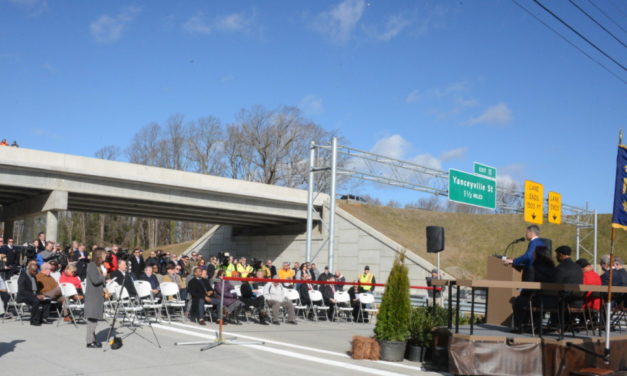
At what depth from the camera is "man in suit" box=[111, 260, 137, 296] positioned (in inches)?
455

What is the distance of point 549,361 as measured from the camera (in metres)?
8.26

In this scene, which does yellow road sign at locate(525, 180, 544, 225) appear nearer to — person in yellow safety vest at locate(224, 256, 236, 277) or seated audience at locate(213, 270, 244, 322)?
person in yellow safety vest at locate(224, 256, 236, 277)

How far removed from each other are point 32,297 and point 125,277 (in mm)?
2684

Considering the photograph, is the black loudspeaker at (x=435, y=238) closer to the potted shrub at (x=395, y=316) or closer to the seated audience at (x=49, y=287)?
the potted shrub at (x=395, y=316)

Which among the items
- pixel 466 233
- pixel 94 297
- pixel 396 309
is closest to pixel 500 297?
pixel 396 309

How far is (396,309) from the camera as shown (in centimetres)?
966

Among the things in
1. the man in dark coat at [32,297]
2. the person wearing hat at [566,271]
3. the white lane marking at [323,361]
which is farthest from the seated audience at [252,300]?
the person wearing hat at [566,271]

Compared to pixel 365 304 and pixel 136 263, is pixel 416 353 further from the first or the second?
pixel 136 263

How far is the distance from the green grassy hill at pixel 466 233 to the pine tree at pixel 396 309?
26179mm

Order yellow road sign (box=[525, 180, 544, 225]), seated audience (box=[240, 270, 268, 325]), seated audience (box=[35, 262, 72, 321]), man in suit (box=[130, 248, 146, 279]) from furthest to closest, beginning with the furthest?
yellow road sign (box=[525, 180, 544, 225]) → man in suit (box=[130, 248, 146, 279]) → seated audience (box=[240, 270, 268, 325]) → seated audience (box=[35, 262, 72, 321])

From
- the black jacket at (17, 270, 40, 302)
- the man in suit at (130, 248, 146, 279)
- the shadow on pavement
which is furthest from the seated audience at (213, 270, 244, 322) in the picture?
the shadow on pavement

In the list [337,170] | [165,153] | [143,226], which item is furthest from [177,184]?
[143,226]

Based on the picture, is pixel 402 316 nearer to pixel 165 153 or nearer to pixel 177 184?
pixel 177 184

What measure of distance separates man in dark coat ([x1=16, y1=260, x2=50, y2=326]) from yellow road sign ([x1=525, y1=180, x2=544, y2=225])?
22.2m
